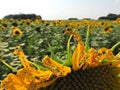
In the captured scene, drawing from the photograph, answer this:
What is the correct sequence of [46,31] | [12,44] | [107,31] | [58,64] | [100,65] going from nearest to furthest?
[58,64] < [100,65] < [12,44] < [107,31] < [46,31]

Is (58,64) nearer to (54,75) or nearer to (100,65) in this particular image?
(54,75)

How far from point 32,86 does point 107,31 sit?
10.7m

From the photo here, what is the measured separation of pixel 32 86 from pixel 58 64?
4.6 inches

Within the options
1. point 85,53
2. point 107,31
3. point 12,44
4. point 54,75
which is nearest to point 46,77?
point 54,75

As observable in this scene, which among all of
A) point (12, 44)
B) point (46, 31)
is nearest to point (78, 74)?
point (12, 44)

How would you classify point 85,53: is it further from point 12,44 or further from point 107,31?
point 107,31

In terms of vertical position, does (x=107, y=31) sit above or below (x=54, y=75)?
below

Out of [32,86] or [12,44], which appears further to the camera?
[12,44]

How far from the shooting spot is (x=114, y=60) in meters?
1.42

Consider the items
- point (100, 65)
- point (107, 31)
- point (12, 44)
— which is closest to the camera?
point (100, 65)

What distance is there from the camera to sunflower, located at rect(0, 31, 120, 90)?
131 cm

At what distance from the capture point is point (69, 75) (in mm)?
1363

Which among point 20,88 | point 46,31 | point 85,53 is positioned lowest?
point 46,31

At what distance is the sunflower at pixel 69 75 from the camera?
1310 mm
